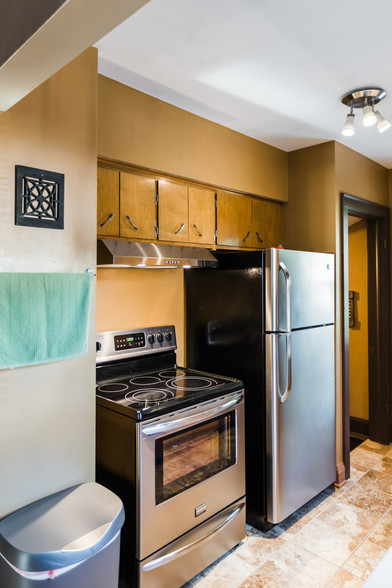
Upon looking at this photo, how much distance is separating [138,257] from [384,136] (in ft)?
6.98

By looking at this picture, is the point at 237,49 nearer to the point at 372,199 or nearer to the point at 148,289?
the point at 148,289

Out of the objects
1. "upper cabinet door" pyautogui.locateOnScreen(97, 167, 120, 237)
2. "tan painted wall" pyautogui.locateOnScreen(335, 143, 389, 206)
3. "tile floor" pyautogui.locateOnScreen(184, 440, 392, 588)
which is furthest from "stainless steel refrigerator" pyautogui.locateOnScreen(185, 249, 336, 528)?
"upper cabinet door" pyautogui.locateOnScreen(97, 167, 120, 237)

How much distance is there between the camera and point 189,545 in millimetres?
1976

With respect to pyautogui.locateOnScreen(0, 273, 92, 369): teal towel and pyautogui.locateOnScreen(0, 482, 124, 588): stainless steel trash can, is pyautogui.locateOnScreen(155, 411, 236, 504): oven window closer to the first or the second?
pyautogui.locateOnScreen(0, 482, 124, 588): stainless steel trash can

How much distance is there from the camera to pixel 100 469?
2.02 meters

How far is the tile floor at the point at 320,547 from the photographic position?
2055 millimetres

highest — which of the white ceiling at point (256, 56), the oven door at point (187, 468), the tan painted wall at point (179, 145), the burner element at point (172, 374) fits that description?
the white ceiling at point (256, 56)

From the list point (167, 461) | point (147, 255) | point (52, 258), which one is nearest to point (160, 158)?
point (147, 255)

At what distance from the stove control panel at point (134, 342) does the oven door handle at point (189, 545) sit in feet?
3.31

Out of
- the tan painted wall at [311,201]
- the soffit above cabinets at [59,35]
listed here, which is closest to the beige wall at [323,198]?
the tan painted wall at [311,201]

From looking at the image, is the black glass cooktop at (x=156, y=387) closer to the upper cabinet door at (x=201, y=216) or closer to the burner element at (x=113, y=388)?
the burner element at (x=113, y=388)

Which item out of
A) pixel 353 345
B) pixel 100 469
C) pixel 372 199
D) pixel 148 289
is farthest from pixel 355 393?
pixel 100 469

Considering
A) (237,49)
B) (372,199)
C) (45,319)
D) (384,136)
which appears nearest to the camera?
(45,319)

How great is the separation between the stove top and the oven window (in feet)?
0.54
